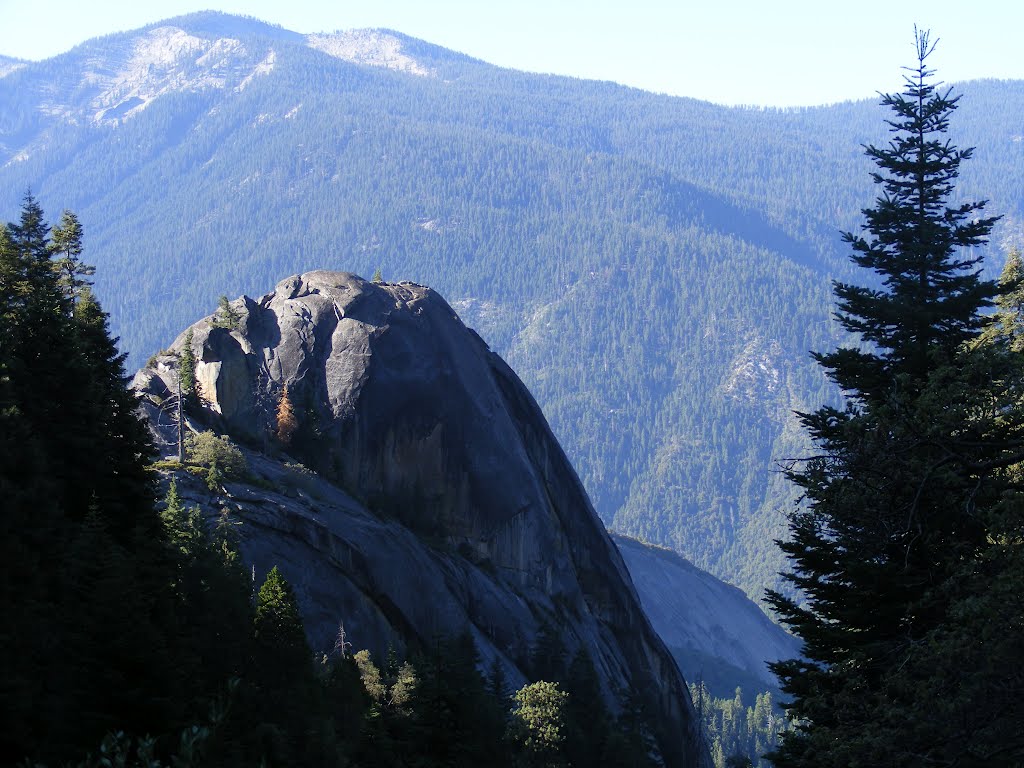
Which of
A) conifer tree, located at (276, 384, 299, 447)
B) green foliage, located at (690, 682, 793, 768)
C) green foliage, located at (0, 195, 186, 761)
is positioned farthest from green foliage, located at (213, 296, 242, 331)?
green foliage, located at (690, 682, 793, 768)

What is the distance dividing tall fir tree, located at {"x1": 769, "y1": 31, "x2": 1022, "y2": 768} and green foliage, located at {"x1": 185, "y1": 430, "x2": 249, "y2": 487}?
24101 millimetres

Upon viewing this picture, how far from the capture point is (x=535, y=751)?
4375 cm

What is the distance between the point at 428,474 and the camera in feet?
201

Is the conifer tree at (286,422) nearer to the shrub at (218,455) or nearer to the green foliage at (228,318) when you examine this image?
the green foliage at (228,318)

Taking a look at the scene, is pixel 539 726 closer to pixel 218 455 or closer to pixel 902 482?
pixel 218 455

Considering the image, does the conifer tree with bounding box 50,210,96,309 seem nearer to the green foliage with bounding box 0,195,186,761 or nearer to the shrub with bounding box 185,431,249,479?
the shrub with bounding box 185,431,249,479

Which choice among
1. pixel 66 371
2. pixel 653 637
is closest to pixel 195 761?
Answer: pixel 66 371

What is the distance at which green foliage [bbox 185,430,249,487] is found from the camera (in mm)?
46188

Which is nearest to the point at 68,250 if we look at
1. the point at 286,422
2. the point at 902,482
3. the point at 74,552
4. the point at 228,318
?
the point at 286,422

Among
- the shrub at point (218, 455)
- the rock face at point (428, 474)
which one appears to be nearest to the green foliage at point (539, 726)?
the rock face at point (428, 474)

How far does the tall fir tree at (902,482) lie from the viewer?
1689 cm

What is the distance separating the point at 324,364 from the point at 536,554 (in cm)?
1398

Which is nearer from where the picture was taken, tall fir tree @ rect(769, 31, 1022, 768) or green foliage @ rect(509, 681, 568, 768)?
tall fir tree @ rect(769, 31, 1022, 768)

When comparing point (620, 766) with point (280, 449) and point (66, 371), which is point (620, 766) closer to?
point (280, 449)
